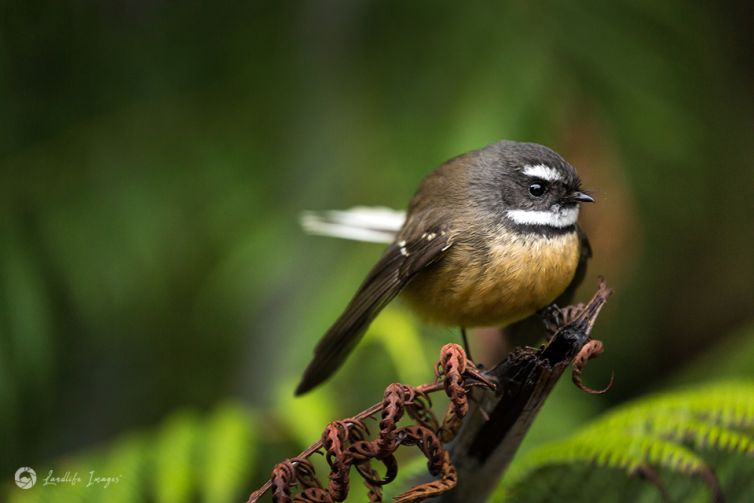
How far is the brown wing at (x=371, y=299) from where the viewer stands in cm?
243

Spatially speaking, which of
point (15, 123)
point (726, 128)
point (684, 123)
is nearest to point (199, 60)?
point (15, 123)

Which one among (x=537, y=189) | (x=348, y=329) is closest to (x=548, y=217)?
(x=537, y=189)

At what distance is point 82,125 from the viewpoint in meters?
4.11

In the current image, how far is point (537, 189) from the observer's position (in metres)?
2.56

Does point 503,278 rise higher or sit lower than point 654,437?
higher

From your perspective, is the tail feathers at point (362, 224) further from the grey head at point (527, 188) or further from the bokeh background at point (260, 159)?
the grey head at point (527, 188)

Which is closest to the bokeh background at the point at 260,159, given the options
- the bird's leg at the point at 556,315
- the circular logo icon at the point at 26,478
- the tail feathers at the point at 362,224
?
the tail feathers at the point at 362,224

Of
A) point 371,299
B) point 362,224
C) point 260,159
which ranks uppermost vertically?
point 371,299

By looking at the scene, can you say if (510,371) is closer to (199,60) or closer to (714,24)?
(199,60)

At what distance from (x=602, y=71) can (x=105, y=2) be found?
2476 mm

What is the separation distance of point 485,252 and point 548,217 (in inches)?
9.2

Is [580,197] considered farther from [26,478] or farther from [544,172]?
[26,478]

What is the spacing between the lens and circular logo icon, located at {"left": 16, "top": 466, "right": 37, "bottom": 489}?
2.71 metres

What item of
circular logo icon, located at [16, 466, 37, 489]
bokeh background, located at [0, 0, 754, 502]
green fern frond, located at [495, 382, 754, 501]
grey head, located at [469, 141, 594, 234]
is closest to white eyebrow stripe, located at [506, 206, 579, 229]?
grey head, located at [469, 141, 594, 234]
